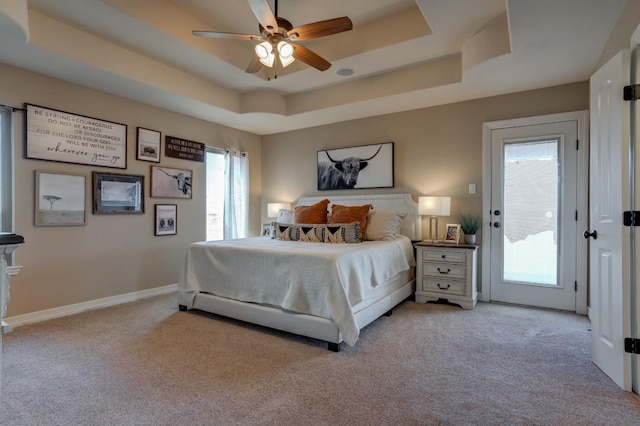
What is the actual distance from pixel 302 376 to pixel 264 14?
243cm

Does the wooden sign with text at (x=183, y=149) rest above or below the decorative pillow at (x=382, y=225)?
above

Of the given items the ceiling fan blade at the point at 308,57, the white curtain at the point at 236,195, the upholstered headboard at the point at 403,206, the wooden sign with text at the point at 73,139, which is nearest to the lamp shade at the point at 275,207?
the white curtain at the point at 236,195

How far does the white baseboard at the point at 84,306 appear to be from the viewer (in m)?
3.04

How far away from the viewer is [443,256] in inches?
143

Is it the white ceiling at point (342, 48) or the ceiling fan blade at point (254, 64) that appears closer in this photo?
the white ceiling at point (342, 48)

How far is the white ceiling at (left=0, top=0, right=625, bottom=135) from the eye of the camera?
2.52 meters

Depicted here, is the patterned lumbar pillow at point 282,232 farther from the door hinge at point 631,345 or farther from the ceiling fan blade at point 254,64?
the door hinge at point 631,345

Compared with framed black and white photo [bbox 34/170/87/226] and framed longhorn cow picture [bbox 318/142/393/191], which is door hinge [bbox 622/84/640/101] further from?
framed black and white photo [bbox 34/170/87/226]

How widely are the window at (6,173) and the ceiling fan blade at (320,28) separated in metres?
2.81

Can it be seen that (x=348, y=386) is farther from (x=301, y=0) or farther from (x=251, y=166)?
(x=251, y=166)

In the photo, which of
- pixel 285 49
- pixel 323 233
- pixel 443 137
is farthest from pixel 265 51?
pixel 443 137

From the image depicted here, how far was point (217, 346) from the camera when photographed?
2.56m

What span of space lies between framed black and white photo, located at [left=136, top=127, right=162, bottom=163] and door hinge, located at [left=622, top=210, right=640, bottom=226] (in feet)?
15.1

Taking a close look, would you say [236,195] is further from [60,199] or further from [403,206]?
[403,206]
